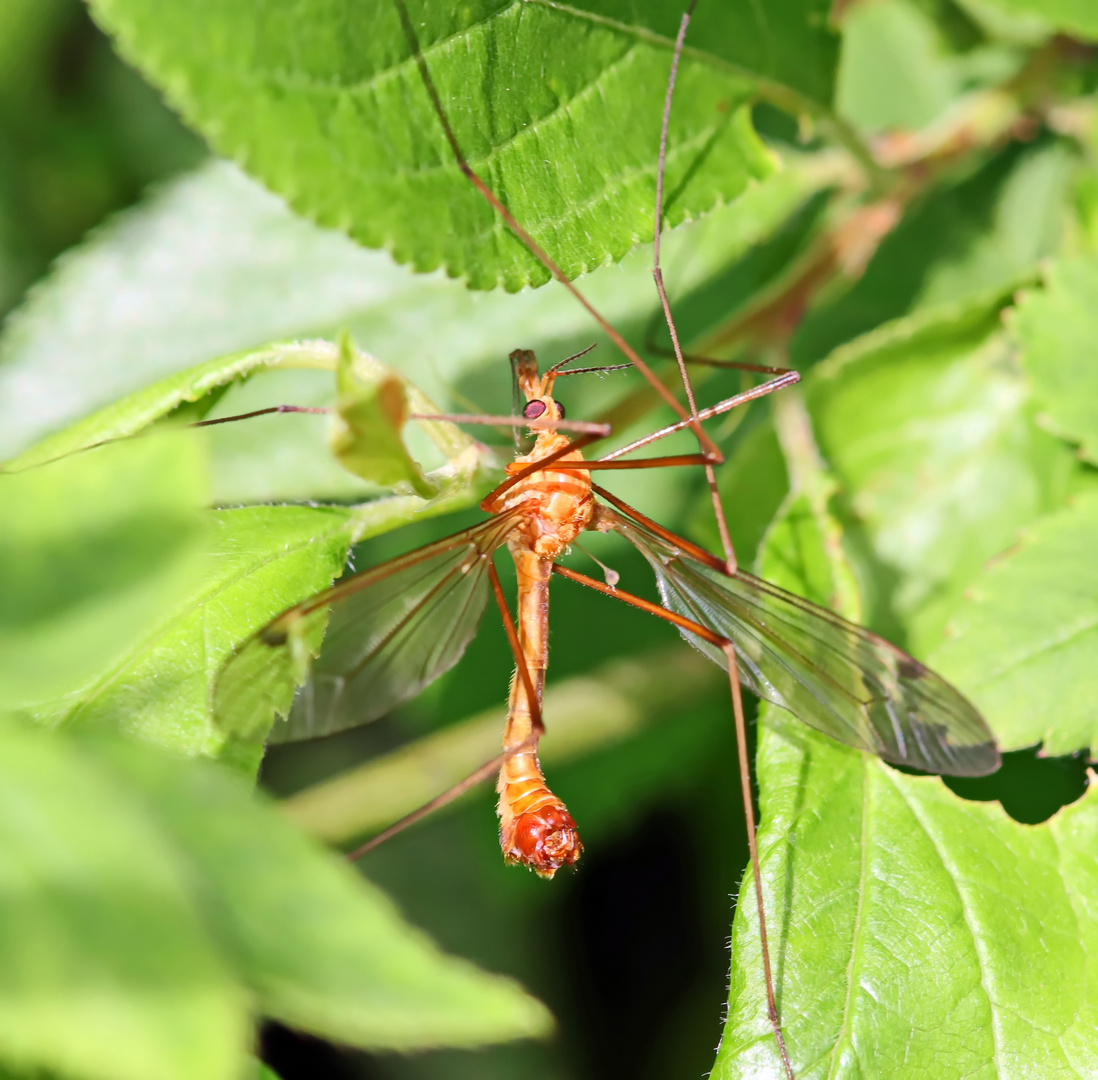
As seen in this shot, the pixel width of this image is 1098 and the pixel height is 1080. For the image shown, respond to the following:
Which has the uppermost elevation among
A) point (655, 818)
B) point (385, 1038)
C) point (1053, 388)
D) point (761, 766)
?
point (1053, 388)

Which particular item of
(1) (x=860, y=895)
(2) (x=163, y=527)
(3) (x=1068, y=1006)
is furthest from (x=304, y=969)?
(3) (x=1068, y=1006)

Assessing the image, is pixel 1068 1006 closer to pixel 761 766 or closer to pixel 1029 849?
pixel 1029 849

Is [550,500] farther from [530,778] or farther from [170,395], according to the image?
[170,395]

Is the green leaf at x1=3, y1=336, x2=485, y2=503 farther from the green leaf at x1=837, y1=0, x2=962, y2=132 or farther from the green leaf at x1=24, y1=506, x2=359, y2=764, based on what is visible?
the green leaf at x1=837, y1=0, x2=962, y2=132

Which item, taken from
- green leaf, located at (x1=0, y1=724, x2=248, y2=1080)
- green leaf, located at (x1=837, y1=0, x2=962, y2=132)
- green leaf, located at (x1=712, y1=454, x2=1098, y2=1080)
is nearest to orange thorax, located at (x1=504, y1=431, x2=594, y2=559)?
green leaf, located at (x1=712, y1=454, x2=1098, y2=1080)

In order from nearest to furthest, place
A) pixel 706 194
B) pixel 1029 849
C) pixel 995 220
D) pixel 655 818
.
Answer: pixel 1029 849, pixel 706 194, pixel 995 220, pixel 655 818

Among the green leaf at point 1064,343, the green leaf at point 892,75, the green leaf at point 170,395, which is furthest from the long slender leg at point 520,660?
the green leaf at point 892,75

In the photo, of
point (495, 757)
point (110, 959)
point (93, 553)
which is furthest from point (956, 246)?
point (110, 959)
